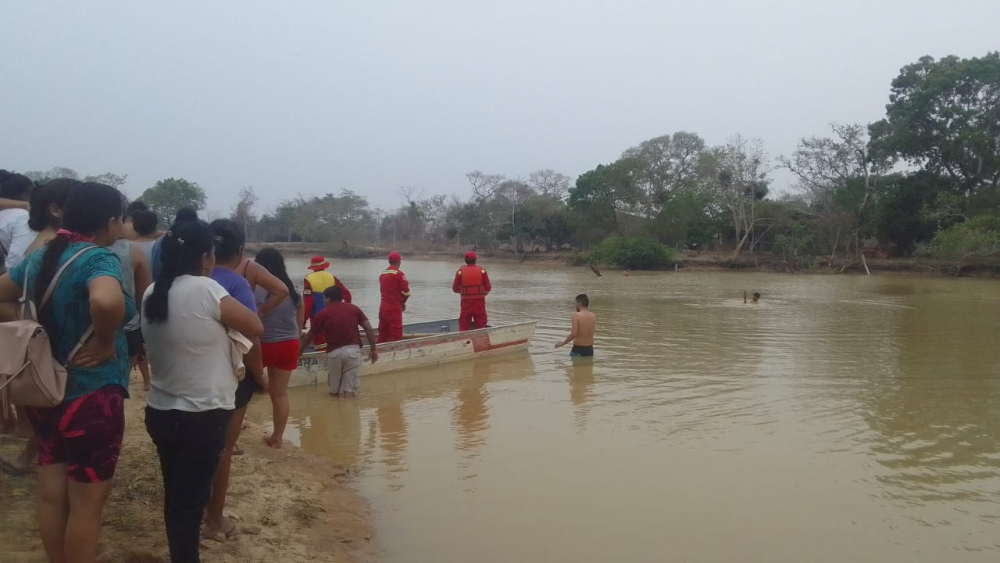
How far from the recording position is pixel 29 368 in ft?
8.36

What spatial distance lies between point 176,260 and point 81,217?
382 mm

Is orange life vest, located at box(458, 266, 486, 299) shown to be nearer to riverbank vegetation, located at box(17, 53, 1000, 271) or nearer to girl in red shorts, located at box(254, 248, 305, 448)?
girl in red shorts, located at box(254, 248, 305, 448)

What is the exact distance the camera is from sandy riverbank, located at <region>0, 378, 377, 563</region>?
340cm

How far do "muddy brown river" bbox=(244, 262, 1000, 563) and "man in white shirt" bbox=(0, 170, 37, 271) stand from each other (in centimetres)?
271

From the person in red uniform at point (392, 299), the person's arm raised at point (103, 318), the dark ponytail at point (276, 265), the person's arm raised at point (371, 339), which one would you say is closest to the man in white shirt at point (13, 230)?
the dark ponytail at point (276, 265)

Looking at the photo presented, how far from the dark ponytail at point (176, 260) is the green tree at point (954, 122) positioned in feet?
136

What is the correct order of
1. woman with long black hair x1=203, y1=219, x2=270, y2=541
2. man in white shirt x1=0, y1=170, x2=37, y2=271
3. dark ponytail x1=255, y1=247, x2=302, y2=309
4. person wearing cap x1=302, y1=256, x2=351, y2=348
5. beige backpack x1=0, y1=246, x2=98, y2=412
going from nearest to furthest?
beige backpack x1=0, y1=246, x2=98, y2=412 < woman with long black hair x1=203, y1=219, x2=270, y2=541 < man in white shirt x1=0, y1=170, x2=37, y2=271 < dark ponytail x1=255, y1=247, x2=302, y2=309 < person wearing cap x1=302, y1=256, x2=351, y2=348

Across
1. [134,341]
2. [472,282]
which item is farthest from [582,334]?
[134,341]

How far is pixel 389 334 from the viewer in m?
9.90

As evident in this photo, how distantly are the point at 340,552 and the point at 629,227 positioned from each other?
48676 millimetres

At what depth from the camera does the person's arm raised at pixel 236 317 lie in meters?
2.95

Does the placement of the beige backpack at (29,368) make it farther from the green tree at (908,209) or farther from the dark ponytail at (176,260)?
the green tree at (908,209)

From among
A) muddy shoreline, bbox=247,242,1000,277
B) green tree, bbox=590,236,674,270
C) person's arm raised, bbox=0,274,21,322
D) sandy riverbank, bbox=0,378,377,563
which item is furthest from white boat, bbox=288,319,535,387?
green tree, bbox=590,236,674,270

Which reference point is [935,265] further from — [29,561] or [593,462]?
[29,561]
